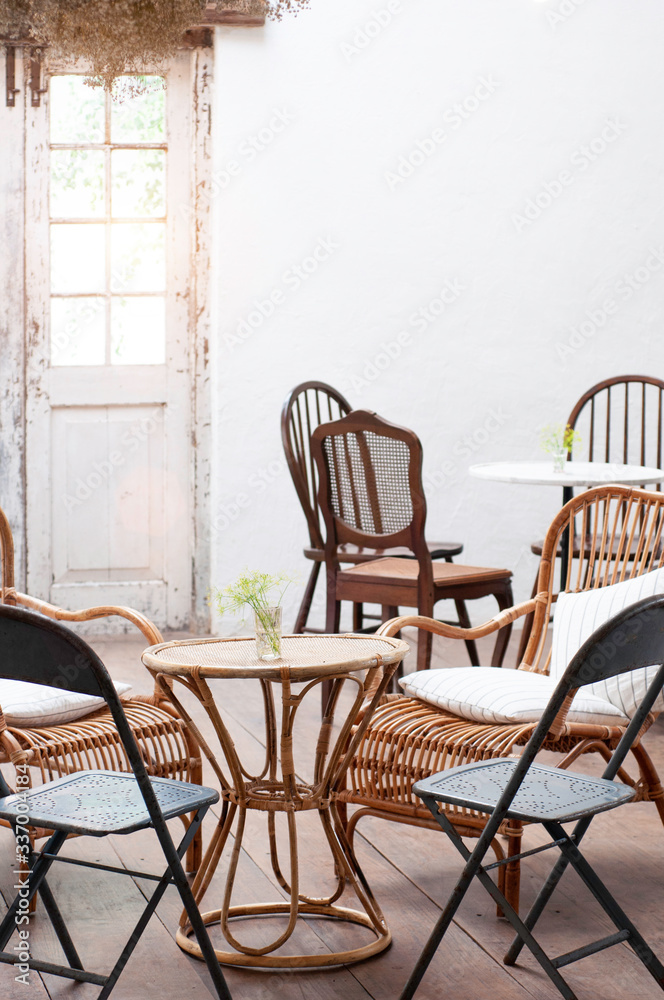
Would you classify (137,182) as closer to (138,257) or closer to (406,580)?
(138,257)

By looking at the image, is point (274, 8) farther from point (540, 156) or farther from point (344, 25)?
point (540, 156)

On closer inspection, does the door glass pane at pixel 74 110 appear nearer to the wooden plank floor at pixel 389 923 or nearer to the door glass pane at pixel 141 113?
the door glass pane at pixel 141 113

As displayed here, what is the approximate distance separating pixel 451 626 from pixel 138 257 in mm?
2746

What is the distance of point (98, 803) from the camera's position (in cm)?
195

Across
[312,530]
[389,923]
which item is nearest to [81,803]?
[389,923]

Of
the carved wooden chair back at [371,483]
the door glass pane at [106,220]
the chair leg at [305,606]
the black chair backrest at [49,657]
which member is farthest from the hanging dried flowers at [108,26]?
the black chair backrest at [49,657]

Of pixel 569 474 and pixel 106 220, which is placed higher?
pixel 106 220

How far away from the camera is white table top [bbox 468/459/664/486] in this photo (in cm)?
381

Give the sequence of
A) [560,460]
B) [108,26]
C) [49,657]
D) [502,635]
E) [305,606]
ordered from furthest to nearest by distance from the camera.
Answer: [108,26]
[305,606]
[560,460]
[502,635]
[49,657]

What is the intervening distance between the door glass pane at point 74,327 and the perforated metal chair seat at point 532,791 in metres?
3.23

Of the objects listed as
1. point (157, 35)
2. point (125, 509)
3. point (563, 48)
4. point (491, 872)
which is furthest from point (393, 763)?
point (563, 48)

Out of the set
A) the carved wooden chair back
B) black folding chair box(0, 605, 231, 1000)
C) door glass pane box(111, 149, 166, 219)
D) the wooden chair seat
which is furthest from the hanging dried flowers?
black folding chair box(0, 605, 231, 1000)

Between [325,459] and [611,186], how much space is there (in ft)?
7.61

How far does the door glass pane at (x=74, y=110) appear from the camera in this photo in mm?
4777
